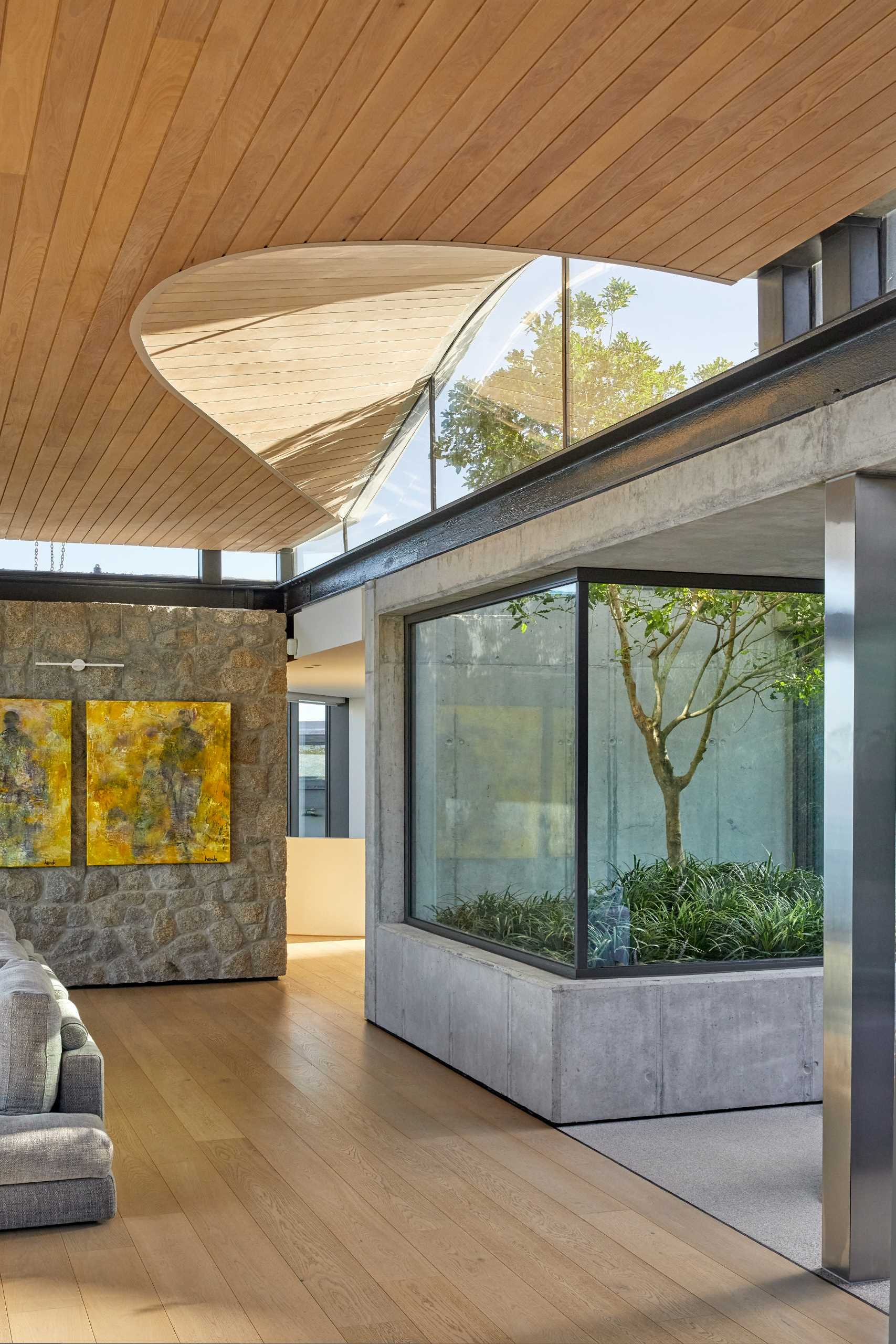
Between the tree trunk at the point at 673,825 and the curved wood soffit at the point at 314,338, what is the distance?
2.57 metres

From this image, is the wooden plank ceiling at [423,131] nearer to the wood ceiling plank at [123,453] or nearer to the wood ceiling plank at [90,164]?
the wood ceiling plank at [90,164]

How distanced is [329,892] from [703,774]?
681cm

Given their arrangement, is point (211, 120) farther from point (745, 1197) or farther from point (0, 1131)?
point (745, 1197)

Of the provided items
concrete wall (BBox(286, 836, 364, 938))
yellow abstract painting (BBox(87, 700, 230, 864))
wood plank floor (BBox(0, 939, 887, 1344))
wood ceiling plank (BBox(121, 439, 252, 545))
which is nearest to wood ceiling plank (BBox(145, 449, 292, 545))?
wood ceiling plank (BBox(121, 439, 252, 545))

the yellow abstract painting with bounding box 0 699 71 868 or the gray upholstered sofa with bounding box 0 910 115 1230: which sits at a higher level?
the yellow abstract painting with bounding box 0 699 71 868

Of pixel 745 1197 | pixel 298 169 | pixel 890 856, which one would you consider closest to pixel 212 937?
pixel 745 1197

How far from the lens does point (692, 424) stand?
5062mm

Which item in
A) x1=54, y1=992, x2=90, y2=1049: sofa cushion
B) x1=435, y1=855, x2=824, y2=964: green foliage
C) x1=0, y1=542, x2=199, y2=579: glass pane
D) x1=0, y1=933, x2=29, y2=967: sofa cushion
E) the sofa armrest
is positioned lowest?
the sofa armrest

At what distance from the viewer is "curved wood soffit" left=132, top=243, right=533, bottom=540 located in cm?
431

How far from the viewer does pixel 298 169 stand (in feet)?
11.1

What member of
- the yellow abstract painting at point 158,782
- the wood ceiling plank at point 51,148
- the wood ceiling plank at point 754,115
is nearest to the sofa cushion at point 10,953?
the wood ceiling plank at point 51,148

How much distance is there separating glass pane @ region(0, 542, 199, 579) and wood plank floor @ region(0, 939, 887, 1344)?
15.8 ft

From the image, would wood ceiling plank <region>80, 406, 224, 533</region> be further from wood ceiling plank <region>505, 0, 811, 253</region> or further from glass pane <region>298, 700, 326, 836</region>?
glass pane <region>298, 700, 326, 836</region>

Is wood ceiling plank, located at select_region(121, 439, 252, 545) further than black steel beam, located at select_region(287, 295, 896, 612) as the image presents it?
Yes
